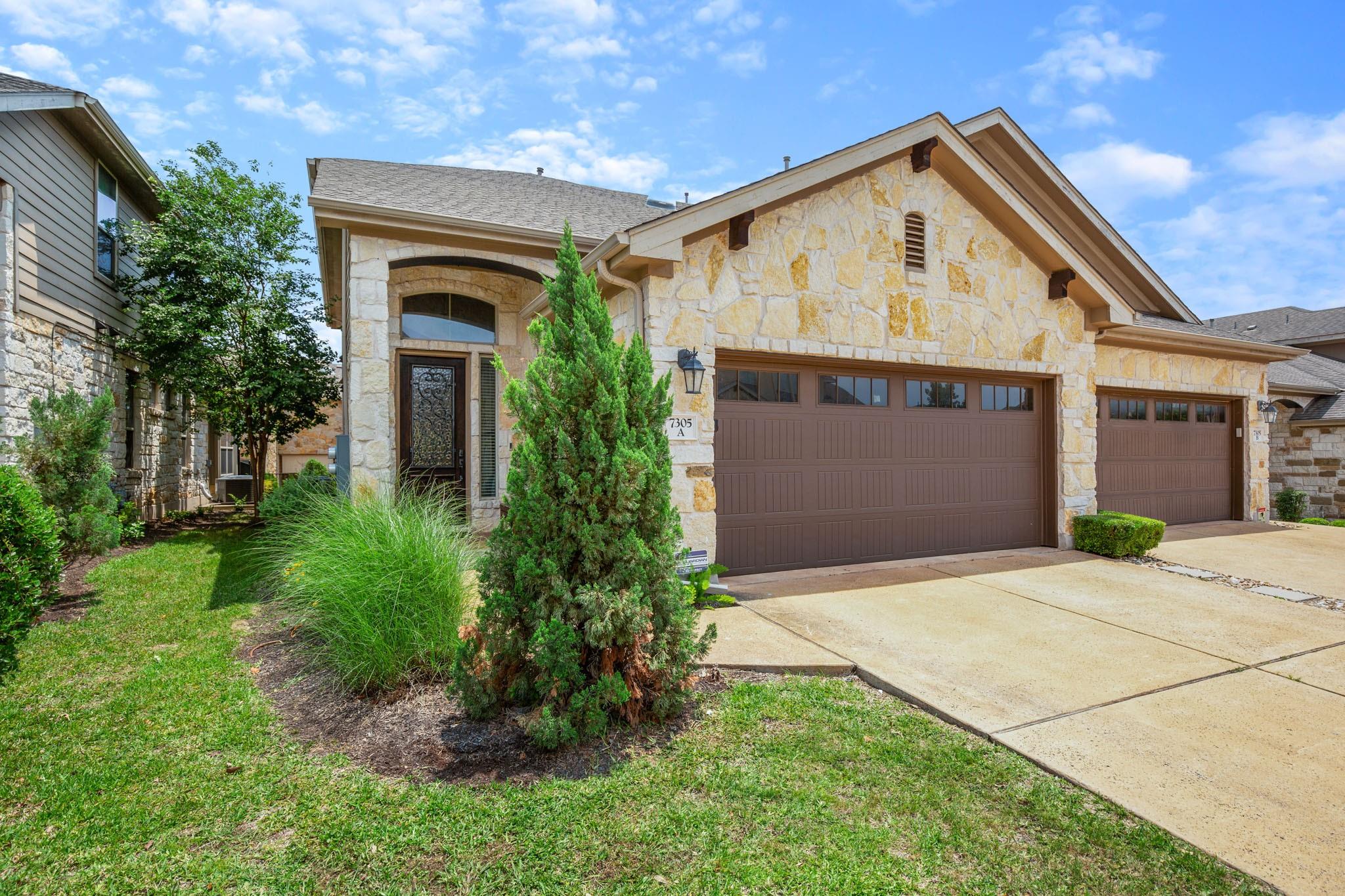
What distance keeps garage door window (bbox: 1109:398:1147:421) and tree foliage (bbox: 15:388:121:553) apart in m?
12.2

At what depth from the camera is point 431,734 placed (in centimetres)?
308

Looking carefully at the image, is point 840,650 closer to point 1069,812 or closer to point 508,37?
point 1069,812

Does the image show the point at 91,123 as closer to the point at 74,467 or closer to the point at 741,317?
the point at 74,467

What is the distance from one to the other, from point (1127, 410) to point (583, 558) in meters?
9.45

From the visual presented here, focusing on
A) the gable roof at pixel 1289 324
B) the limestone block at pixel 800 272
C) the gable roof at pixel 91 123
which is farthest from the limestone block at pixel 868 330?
the gable roof at pixel 1289 324

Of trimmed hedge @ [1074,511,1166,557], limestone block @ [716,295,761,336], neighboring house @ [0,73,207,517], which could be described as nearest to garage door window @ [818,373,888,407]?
limestone block @ [716,295,761,336]

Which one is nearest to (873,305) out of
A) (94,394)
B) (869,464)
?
(869,464)

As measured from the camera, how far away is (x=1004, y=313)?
731 cm

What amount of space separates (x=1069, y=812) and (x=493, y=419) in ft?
25.0

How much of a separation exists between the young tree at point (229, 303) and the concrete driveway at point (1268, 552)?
1232 centimetres

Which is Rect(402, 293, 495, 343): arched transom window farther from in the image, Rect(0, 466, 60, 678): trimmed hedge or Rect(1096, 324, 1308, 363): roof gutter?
Rect(1096, 324, 1308, 363): roof gutter

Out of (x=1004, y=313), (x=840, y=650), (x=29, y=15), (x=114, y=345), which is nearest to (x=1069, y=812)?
(x=840, y=650)

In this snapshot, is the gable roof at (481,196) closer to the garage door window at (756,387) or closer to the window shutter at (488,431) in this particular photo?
the window shutter at (488,431)

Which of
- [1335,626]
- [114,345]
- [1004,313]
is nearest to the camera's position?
[1335,626]
